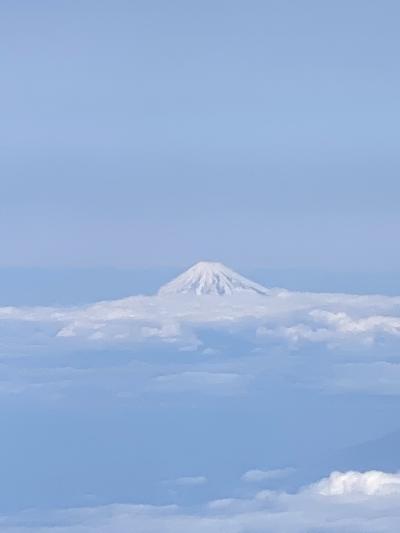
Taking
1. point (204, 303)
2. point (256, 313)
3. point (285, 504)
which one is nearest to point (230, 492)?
point (285, 504)

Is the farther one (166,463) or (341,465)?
(166,463)

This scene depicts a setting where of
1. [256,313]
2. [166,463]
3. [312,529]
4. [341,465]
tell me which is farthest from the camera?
[256,313]

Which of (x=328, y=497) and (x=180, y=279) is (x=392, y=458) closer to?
(x=328, y=497)

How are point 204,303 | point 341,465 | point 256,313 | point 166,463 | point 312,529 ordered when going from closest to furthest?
point 312,529
point 341,465
point 166,463
point 256,313
point 204,303

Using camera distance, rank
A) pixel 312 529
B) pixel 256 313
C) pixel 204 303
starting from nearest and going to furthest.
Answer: pixel 312 529, pixel 256 313, pixel 204 303

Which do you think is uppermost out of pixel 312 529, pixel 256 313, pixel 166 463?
pixel 256 313

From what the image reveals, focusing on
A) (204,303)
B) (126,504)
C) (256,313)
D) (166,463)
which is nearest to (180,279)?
(204,303)

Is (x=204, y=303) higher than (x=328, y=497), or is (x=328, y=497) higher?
(x=204, y=303)

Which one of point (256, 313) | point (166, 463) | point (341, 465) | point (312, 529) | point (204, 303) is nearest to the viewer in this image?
point (312, 529)

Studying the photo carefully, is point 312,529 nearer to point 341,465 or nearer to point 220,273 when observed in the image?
point 341,465
